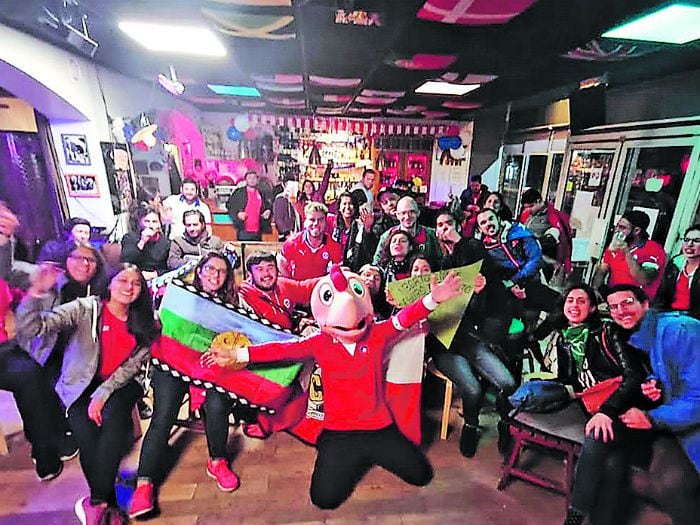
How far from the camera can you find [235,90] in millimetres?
4820

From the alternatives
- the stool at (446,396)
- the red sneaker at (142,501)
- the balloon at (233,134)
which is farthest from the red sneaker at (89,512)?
the balloon at (233,134)

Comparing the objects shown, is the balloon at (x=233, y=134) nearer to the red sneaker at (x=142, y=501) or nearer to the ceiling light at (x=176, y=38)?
the ceiling light at (x=176, y=38)

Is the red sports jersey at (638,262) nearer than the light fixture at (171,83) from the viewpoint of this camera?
Yes

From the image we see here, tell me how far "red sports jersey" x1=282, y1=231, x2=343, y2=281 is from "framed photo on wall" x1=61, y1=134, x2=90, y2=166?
1559 millimetres

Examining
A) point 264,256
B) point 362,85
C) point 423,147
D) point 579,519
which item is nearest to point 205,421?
point 264,256

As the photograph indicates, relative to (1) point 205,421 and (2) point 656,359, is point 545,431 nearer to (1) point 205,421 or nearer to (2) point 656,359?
(2) point 656,359

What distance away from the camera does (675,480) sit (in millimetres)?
1578

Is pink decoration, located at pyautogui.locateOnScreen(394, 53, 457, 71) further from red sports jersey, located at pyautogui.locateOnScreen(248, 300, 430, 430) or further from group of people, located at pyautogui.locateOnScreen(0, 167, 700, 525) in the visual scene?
red sports jersey, located at pyautogui.locateOnScreen(248, 300, 430, 430)

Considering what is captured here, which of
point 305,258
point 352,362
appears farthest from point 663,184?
point 352,362

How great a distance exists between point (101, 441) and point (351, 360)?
3.81 feet

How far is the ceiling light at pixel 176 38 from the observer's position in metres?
2.46

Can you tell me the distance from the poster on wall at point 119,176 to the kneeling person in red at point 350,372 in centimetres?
170

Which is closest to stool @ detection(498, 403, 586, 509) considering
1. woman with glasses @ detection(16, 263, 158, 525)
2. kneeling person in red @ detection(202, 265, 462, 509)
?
kneeling person in red @ detection(202, 265, 462, 509)

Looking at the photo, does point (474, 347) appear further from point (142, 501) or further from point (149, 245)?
point (149, 245)
